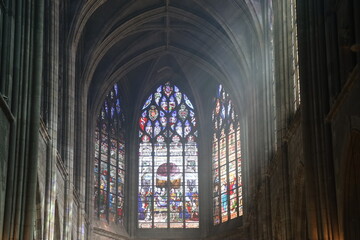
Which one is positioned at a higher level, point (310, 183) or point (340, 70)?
point (340, 70)

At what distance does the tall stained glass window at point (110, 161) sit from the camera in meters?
42.1

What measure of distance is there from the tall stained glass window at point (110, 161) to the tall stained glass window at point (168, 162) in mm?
1419

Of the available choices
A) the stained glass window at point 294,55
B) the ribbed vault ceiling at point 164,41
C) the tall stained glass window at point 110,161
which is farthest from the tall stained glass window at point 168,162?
the stained glass window at point 294,55

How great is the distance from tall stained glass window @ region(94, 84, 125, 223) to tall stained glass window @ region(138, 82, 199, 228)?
1.42 m

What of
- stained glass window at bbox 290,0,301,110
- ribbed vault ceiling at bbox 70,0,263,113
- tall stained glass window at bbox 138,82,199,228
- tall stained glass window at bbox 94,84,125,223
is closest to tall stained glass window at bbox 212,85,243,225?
tall stained glass window at bbox 138,82,199,228

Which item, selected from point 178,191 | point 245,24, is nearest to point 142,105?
point 178,191

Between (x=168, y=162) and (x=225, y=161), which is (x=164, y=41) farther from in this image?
(x=168, y=162)

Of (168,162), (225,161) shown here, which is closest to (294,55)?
(225,161)

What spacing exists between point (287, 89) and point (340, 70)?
8876 mm

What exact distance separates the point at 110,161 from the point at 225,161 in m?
5.74

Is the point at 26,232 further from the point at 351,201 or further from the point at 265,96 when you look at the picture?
the point at 265,96

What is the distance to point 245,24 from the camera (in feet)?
118

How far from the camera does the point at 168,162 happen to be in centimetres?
4572

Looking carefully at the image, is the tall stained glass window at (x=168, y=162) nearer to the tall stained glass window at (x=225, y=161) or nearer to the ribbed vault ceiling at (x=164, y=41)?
the tall stained glass window at (x=225, y=161)
